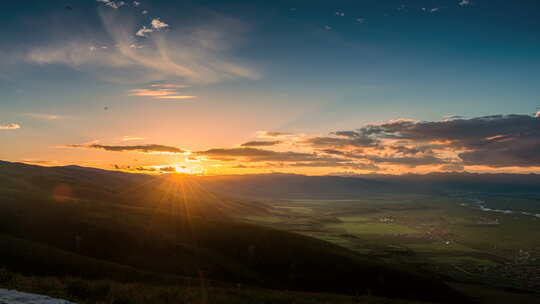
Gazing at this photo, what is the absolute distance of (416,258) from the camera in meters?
130

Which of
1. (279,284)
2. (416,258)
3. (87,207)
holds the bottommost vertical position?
(416,258)

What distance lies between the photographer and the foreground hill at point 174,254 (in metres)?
58.7

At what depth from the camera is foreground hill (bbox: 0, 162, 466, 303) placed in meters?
58.7

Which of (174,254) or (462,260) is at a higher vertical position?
(174,254)

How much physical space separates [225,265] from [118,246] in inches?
944

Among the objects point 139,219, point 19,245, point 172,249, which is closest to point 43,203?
point 139,219

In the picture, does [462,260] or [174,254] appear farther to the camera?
[462,260]

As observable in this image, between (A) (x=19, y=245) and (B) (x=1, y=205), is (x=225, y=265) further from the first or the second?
(B) (x=1, y=205)

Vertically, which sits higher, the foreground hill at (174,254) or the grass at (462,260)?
the foreground hill at (174,254)

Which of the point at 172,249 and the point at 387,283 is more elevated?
the point at 172,249

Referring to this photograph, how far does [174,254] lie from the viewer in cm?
7412

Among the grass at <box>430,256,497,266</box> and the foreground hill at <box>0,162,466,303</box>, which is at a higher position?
the foreground hill at <box>0,162,466,303</box>

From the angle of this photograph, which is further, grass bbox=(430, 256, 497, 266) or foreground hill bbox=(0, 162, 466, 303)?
grass bbox=(430, 256, 497, 266)

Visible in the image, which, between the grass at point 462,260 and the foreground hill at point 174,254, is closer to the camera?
the foreground hill at point 174,254
